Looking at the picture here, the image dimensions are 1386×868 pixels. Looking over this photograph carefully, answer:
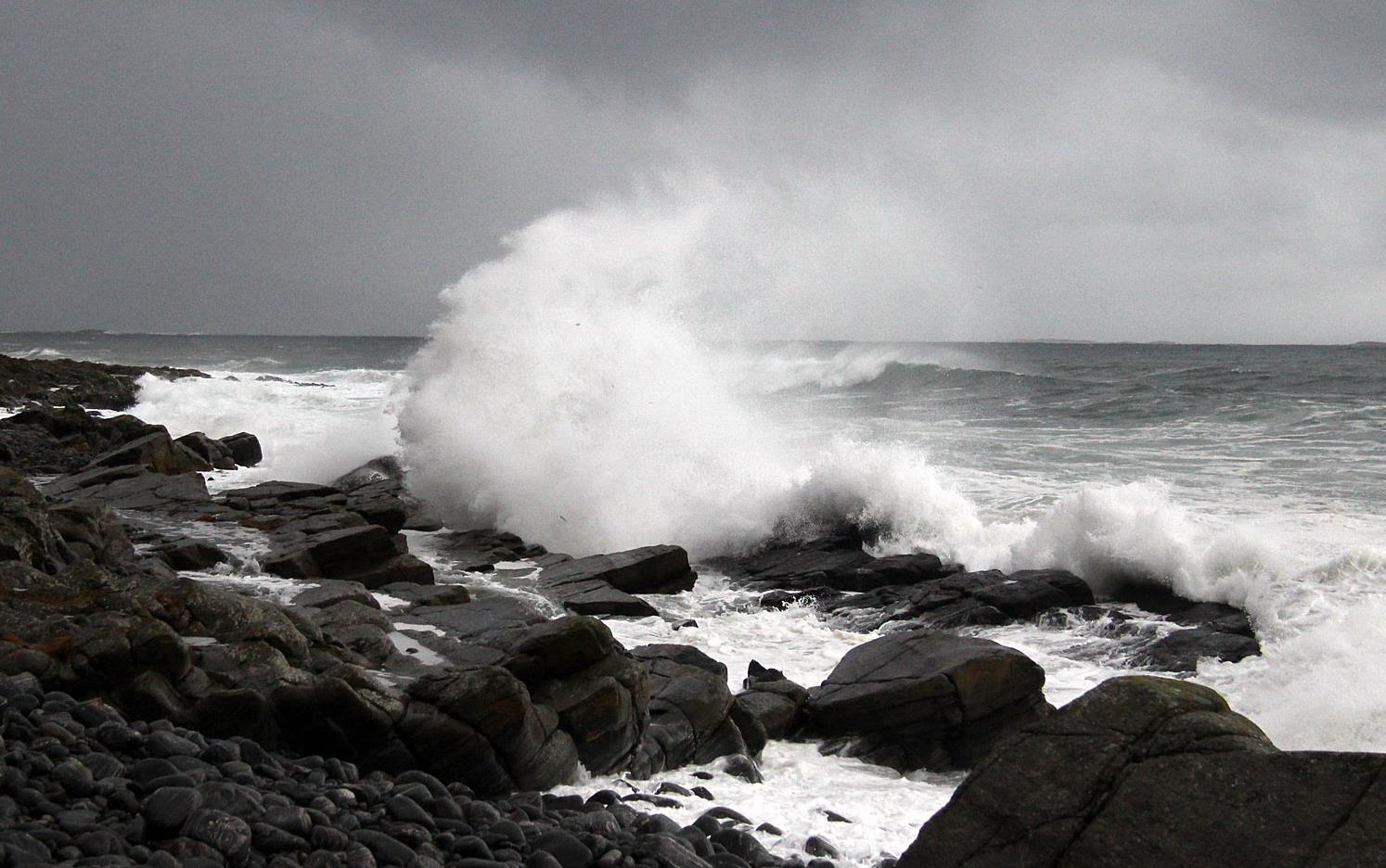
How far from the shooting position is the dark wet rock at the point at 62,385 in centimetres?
2841

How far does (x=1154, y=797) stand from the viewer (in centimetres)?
332

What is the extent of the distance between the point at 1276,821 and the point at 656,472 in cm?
1238

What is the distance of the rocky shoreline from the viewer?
11.3ft

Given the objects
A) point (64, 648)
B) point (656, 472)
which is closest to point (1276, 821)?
point (64, 648)

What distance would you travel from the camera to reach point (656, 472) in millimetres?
15250

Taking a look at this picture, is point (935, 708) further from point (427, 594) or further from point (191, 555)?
point (191, 555)

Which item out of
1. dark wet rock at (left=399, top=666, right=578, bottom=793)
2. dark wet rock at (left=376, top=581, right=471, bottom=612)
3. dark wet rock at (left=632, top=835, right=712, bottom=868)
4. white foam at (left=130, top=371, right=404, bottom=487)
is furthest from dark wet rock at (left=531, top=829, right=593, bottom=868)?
white foam at (left=130, top=371, right=404, bottom=487)

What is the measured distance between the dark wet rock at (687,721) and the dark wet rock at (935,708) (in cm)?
79

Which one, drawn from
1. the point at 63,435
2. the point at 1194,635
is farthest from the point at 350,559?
the point at 63,435

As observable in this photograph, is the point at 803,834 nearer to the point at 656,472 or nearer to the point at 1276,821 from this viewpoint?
the point at 1276,821

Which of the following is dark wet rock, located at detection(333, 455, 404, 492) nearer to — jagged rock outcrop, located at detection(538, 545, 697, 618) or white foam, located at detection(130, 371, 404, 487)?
white foam, located at detection(130, 371, 404, 487)

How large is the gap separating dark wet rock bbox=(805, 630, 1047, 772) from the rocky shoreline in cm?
2

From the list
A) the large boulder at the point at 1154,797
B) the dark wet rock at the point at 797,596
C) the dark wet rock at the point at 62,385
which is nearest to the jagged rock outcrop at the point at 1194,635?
the dark wet rock at the point at 797,596

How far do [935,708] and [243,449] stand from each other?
54.2 ft
